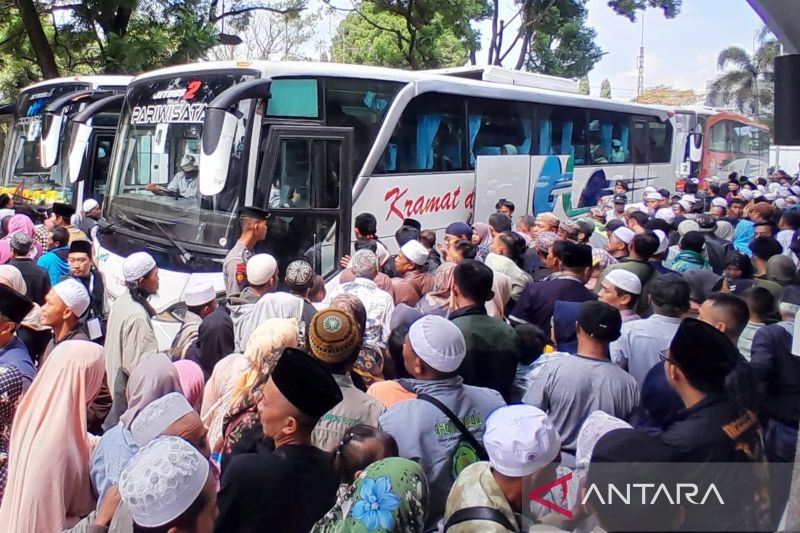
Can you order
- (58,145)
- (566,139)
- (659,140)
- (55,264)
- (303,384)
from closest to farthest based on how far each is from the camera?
(303,384) < (55,264) < (58,145) < (566,139) < (659,140)

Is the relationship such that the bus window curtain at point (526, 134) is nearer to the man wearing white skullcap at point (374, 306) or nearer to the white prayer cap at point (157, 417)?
the man wearing white skullcap at point (374, 306)

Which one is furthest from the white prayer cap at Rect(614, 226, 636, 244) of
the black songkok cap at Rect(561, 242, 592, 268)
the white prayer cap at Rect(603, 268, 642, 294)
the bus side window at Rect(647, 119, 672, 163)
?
the bus side window at Rect(647, 119, 672, 163)

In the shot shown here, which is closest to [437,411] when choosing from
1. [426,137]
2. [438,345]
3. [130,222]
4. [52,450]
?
[438,345]

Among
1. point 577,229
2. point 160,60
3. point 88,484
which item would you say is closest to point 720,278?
point 577,229

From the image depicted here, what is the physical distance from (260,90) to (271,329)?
455 cm

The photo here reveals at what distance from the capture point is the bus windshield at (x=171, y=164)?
763 cm

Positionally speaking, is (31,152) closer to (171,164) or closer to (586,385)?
(171,164)

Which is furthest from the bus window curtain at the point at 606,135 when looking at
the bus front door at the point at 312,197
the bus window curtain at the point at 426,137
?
the bus front door at the point at 312,197

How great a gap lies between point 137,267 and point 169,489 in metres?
3.04

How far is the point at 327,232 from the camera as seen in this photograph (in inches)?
311

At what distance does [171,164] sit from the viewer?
816 centimetres

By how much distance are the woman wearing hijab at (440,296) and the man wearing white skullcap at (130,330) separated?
1899 mm

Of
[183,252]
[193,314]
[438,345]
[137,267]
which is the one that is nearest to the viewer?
[438,345]

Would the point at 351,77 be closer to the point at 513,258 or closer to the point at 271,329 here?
the point at 513,258
